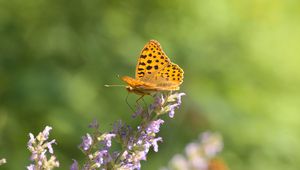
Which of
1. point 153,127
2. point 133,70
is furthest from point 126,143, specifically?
point 133,70

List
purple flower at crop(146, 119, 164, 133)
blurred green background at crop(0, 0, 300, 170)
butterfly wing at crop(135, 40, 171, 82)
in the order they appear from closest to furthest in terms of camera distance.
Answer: purple flower at crop(146, 119, 164, 133) → butterfly wing at crop(135, 40, 171, 82) → blurred green background at crop(0, 0, 300, 170)

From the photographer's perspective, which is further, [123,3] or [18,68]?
[123,3]

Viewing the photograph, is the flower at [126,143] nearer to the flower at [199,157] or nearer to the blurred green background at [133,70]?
the flower at [199,157]

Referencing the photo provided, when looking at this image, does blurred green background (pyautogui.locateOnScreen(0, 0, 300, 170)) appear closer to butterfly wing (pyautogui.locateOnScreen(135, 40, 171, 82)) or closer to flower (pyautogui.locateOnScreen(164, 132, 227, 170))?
flower (pyautogui.locateOnScreen(164, 132, 227, 170))

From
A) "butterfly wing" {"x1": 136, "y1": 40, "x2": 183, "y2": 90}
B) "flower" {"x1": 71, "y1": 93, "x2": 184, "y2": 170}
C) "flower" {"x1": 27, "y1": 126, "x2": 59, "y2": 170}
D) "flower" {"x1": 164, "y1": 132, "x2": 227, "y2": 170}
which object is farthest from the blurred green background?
"flower" {"x1": 27, "y1": 126, "x2": 59, "y2": 170}

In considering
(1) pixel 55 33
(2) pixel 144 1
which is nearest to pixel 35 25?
(1) pixel 55 33

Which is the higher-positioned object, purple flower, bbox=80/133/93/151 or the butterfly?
the butterfly

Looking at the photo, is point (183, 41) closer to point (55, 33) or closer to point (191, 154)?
point (55, 33)
